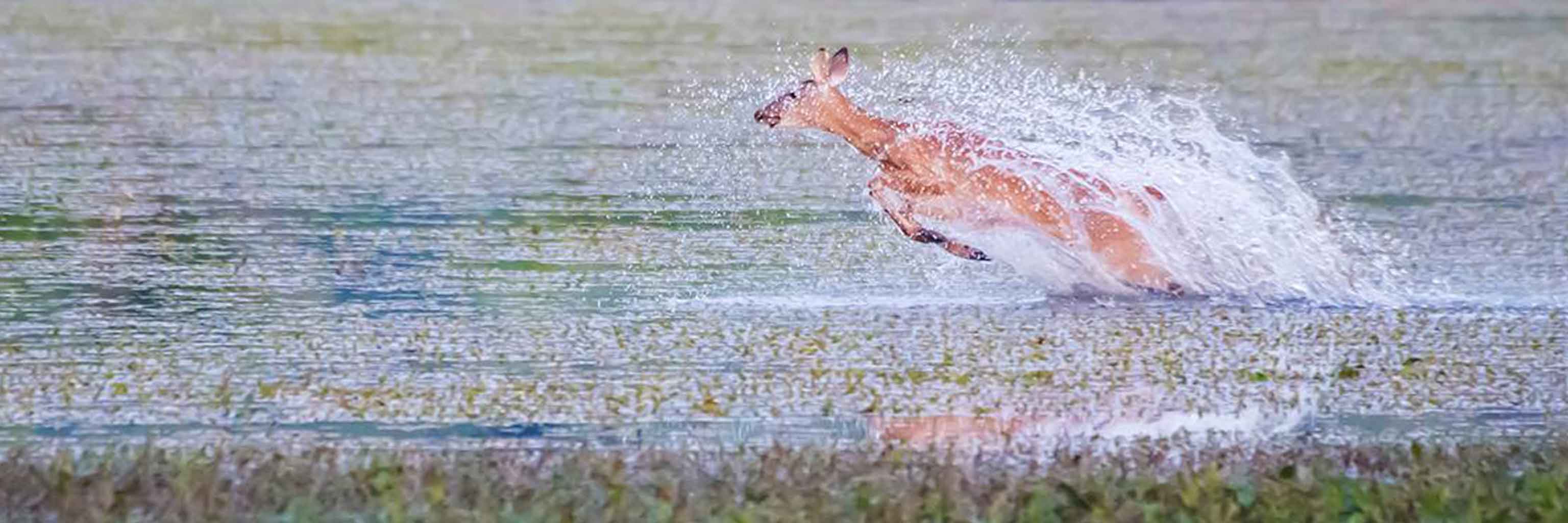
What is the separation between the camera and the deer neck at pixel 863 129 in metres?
8.77

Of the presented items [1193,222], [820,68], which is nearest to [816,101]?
[820,68]

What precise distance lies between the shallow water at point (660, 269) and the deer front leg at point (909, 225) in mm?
144

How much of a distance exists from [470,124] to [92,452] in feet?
24.1

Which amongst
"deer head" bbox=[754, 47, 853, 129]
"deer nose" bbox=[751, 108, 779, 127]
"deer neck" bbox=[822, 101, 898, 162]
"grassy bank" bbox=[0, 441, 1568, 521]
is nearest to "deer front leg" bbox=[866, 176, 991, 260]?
"deer neck" bbox=[822, 101, 898, 162]

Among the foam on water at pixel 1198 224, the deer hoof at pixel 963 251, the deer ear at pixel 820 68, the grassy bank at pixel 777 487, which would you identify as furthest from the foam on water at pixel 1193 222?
the grassy bank at pixel 777 487

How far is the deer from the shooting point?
8.64 metres

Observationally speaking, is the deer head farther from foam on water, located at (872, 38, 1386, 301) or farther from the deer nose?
foam on water, located at (872, 38, 1386, 301)

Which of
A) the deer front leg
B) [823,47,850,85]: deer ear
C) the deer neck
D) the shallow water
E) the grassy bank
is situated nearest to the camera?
the grassy bank

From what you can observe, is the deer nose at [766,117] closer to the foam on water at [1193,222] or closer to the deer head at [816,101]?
the deer head at [816,101]

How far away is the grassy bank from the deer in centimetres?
294

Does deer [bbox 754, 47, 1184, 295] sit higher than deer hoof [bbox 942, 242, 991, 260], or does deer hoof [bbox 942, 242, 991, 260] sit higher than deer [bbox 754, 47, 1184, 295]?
deer [bbox 754, 47, 1184, 295]

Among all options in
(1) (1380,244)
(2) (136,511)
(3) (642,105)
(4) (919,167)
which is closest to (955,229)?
(4) (919,167)

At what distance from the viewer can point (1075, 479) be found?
17.6 feet

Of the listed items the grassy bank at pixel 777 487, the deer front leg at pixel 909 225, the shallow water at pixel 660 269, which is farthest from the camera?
the deer front leg at pixel 909 225
